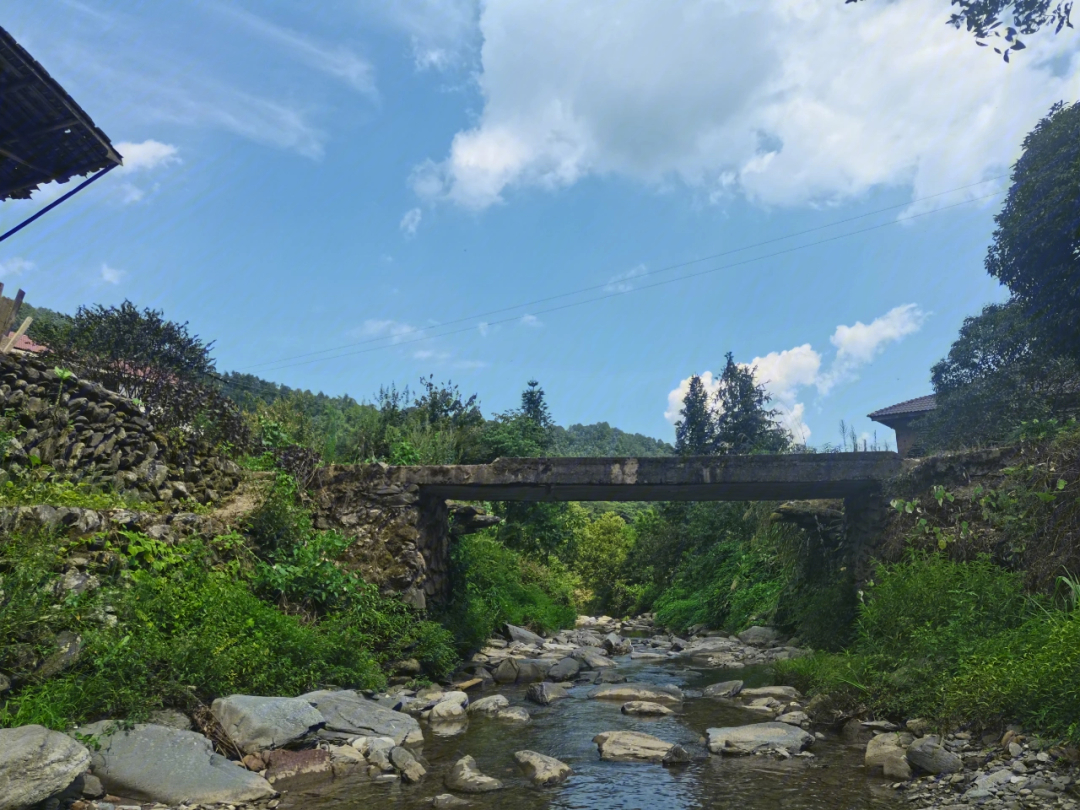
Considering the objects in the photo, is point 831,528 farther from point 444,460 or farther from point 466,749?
point 466,749

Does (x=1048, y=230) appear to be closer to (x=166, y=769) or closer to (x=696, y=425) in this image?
(x=166, y=769)

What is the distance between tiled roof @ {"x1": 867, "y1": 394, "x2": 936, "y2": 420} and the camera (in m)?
26.5

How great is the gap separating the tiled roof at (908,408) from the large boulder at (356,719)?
23.2 m

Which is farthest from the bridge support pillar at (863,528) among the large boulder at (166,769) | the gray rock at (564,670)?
the large boulder at (166,769)

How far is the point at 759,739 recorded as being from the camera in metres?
7.15

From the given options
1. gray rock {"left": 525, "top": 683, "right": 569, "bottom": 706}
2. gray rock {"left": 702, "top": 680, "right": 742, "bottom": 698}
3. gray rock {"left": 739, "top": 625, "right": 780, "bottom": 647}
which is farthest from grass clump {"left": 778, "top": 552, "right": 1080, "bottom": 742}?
gray rock {"left": 739, "top": 625, "right": 780, "bottom": 647}

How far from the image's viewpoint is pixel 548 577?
76.6 ft

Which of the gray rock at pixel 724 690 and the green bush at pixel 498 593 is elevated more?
the green bush at pixel 498 593

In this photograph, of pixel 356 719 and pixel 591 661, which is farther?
pixel 591 661

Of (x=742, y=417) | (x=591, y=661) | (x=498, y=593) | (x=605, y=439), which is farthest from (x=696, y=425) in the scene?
(x=605, y=439)

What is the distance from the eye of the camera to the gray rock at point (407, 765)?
626 cm

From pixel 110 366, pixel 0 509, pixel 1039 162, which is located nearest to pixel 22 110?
pixel 110 366

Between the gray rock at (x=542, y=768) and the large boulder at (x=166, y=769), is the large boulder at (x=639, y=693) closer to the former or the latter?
the gray rock at (x=542, y=768)

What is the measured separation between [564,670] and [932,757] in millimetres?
7101
